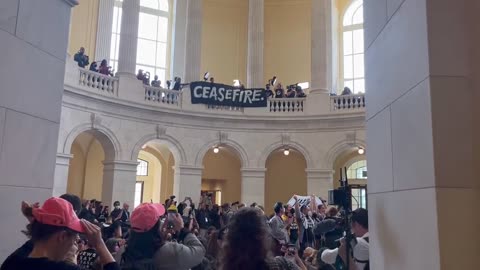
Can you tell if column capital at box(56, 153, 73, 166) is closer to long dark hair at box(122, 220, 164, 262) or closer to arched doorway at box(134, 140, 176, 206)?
arched doorway at box(134, 140, 176, 206)

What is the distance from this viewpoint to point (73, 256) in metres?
2.73

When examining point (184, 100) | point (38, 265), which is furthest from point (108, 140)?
point (38, 265)

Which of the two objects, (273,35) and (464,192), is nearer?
(464,192)

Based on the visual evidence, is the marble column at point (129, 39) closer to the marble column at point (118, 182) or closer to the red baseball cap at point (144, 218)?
the marble column at point (118, 182)

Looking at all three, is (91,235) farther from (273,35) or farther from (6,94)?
(273,35)

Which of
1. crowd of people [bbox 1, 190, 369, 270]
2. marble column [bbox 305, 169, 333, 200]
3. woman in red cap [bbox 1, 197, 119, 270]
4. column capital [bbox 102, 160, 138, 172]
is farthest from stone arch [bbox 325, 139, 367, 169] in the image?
woman in red cap [bbox 1, 197, 119, 270]

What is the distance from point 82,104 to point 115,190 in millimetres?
3556

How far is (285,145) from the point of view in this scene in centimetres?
2050

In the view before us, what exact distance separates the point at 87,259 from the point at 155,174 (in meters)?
19.5

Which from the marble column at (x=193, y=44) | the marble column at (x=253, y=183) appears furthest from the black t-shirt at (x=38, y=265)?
the marble column at (x=193, y=44)

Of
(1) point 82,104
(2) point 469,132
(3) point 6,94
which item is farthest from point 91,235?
(1) point 82,104

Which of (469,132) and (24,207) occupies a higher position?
(469,132)

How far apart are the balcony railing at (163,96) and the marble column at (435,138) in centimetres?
1656

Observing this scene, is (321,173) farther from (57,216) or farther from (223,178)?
(57,216)
